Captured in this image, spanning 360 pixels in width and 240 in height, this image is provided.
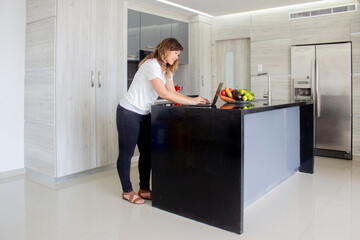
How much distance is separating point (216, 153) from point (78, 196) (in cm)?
153

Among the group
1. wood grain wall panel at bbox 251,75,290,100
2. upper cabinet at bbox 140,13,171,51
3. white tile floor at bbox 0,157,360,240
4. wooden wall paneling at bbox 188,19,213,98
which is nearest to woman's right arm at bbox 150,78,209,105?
white tile floor at bbox 0,157,360,240

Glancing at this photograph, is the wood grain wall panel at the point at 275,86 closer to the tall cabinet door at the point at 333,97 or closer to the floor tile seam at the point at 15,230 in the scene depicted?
the tall cabinet door at the point at 333,97

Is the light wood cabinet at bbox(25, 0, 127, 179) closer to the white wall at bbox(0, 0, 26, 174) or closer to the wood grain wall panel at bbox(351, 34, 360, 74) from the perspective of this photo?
the white wall at bbox(0, 0, 26, 174)

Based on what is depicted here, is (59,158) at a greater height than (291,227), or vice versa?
(59,158)

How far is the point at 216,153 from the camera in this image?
7.76 feet

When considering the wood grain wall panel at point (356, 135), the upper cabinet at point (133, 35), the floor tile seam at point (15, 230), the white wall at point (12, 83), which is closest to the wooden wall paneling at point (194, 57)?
the upper cabinet at point (133, 35)

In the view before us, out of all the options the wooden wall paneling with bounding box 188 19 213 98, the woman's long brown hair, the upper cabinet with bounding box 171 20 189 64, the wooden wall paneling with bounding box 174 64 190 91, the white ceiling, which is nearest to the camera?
the woman's long brown hair

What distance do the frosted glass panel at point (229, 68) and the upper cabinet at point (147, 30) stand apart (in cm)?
88

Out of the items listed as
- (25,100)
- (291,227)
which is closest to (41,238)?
(291,227)

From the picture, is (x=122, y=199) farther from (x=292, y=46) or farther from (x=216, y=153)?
(x=292, y=46)

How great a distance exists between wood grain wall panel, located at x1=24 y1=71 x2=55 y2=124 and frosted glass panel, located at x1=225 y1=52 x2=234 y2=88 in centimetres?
329

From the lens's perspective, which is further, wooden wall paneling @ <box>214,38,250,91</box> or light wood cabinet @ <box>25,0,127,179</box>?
wooden wall paneling @ <box>214,38,250,91</box>

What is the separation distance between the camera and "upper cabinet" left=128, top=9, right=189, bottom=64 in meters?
4.58

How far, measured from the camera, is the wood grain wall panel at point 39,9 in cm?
343
